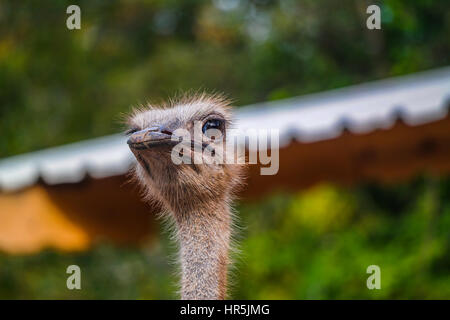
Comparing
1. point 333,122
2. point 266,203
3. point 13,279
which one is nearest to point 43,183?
point 333,122

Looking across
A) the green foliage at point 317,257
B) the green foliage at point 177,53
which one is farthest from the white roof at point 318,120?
the green foliage at point 317,257

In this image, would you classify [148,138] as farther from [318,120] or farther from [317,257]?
[317,257]

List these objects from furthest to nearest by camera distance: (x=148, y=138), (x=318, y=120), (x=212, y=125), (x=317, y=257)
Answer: (x=317, y=257), (x=318, y=120), (x=212, y=125), (x=148, y=138)

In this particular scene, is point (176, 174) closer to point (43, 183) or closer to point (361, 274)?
point (43, 183)

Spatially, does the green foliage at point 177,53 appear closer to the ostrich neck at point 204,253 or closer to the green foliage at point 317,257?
the green foliage at point 317,257

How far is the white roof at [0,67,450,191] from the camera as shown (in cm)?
389

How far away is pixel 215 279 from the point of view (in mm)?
2160

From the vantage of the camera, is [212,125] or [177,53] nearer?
[212,125]

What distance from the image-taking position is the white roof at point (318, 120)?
153 inches

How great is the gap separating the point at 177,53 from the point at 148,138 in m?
8.52

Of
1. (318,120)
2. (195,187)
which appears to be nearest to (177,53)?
(318,120)

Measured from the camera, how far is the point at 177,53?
1034 centimetres

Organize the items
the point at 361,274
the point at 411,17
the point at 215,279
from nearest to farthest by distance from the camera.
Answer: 1. the point at 215,279
2. the point at 411,17
3. the point at 361,274

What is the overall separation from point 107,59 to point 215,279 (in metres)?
9.04
